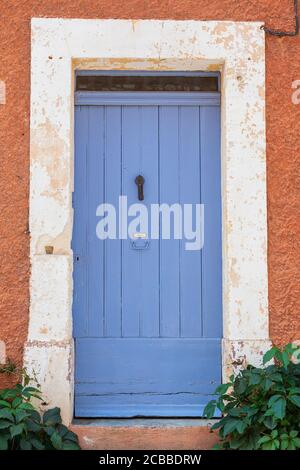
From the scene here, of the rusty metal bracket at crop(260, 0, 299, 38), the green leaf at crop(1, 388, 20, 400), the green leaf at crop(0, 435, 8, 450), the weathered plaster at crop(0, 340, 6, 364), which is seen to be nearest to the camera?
the green leaf at crop(0, 435, 8, 450)

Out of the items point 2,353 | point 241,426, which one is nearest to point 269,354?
point 241,426

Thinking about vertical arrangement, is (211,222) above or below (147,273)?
above

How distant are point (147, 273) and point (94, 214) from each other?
1.69 ft

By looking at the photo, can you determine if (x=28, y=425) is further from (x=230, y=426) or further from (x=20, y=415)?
(x=230, y=426)

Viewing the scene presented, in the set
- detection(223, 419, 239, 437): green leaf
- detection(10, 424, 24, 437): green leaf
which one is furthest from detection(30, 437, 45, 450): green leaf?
detection(223, 419, 239, 437): green leaf

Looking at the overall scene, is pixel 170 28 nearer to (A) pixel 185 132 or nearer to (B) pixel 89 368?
(A) pixel 185 132

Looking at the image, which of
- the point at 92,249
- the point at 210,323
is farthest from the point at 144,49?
the point at 210,323

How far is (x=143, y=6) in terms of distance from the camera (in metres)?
3.92

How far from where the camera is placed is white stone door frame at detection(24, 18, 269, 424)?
3.79 metres

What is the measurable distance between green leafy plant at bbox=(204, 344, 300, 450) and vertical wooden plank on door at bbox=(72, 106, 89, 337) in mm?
1007

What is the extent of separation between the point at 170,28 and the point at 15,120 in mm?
1123

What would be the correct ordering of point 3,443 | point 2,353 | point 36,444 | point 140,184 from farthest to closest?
point 140,184, point 2,353, point 36,444, point 3,443

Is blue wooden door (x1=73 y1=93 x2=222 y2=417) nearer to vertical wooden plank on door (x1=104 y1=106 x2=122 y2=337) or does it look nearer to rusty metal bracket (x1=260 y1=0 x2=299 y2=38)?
vertical wooden plank on door (x1=104 y1=106 x2=122 y2=337)

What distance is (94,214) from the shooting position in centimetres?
407
